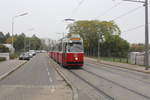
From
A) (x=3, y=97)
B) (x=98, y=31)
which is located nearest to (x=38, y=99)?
(x=3, y=97)

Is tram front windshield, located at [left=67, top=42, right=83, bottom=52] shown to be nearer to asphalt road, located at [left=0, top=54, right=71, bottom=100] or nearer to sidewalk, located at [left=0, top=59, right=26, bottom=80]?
sidewalk, located at [left=0, top=59, right=26, bottom=80]

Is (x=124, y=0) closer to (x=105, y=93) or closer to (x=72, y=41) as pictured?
(x=72, y=41)

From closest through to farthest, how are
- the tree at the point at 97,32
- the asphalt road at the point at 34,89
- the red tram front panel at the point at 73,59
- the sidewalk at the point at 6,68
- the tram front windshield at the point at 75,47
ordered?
the asphalt road at the point at 34,89
the sidewalk at the point at 6,68
the red tram front panel at the point at 73,59
the tram front windshield at the point at 75,47
the tree at the point at 97,32

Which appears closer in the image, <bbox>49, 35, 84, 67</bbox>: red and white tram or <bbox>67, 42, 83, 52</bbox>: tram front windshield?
<bbox>49, 35, 84, 67</bbox>: red and white tram

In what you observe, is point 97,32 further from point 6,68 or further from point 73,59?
point 6,68

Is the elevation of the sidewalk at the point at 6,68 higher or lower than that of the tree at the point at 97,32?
lower

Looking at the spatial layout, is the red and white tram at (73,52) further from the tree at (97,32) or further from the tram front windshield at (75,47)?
the tree at (97,32)

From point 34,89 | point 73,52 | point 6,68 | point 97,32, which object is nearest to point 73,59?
point 73,52

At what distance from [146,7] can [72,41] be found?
27.0ft

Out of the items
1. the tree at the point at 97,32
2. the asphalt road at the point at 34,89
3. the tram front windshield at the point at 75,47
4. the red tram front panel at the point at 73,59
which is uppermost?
the tree at the point at 97,32

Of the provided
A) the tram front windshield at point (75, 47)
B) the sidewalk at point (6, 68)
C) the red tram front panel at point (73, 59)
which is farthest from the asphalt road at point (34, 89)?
the tram front windshield at point (75, 47)

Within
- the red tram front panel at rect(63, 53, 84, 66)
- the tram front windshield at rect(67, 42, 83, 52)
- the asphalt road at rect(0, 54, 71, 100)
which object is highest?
the tram front windshield at rect(67, 42, 83, 52)

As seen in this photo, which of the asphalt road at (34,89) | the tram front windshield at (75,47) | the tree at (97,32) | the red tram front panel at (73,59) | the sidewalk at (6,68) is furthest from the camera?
the tree at (97,32)

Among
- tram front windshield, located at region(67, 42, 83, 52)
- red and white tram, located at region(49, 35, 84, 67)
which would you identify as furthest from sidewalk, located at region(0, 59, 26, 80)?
tram front windshield, located at region(67, 42, 83, 52)
